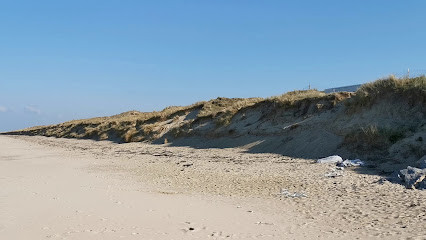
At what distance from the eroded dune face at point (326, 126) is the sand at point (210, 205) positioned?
7.00 ft

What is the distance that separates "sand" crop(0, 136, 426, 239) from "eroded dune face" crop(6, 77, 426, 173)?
2.13 metres

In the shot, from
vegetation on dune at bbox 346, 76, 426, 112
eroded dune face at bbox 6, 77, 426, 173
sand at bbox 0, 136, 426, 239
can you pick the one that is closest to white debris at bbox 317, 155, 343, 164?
sand at bbox 0, 136, 426, 239

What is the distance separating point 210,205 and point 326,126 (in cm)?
976

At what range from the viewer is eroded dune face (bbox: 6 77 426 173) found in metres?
12.8

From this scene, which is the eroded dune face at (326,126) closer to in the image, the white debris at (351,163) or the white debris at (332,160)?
the white debris at (351,163)

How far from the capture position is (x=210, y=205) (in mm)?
7473

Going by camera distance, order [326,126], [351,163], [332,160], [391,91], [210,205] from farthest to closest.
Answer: [326,126]
[391,91]
[332,160]
[351,163]
[210,205]

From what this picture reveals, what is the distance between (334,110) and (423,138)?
16.9ft

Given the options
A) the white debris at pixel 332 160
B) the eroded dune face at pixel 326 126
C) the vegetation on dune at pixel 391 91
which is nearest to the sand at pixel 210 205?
the white debris at pixel 332 160

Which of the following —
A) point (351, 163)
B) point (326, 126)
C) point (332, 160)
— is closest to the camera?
point (351, 163)

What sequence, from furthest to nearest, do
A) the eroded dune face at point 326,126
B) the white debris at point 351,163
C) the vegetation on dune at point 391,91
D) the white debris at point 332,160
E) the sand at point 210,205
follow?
the vegetation on dune at point 391,91, the eroded dune face at point 326,126, the white debris at point 332,160, the white debris at point 351,163, the sand at point 210,205

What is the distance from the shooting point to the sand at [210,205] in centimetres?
557

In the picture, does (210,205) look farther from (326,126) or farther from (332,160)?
(326,126)

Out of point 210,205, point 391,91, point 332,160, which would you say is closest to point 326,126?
point 391,91
